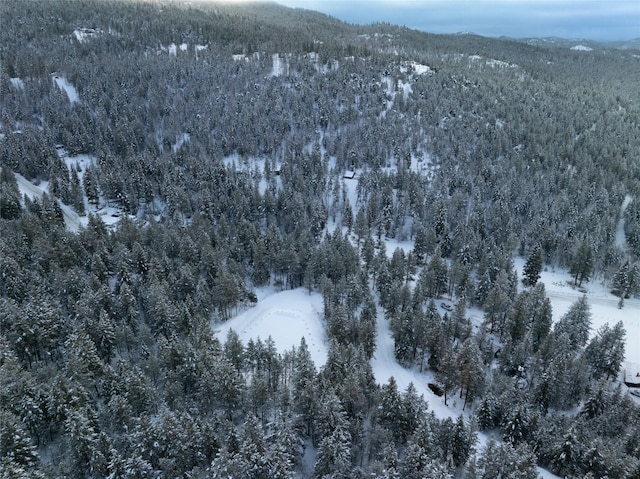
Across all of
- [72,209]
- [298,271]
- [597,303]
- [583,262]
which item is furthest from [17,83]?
[597,303]

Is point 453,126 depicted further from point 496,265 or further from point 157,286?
point 157,286

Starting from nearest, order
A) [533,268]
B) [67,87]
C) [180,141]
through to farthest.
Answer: [533,268], [180,141], [67,87]

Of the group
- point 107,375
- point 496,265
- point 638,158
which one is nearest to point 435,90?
point 638,158

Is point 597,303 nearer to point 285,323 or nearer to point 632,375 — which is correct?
point 632,375

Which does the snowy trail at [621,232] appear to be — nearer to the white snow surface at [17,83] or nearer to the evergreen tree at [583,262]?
the evergreen tree at [583,262]

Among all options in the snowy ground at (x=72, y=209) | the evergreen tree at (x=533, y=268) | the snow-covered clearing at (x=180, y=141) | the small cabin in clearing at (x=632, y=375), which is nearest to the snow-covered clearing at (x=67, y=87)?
the snow-covered clearing at (x=180, y=141)

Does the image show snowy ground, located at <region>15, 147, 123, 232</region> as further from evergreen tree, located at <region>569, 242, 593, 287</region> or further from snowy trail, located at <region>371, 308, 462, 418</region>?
evergreen tree, located at <region>569, 242, 593, 287</region>

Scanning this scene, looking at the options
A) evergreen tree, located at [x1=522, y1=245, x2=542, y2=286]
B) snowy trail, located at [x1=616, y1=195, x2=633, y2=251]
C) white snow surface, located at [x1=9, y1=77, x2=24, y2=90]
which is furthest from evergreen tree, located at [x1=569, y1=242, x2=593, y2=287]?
white snow surface, located at [x1=9, y1=77, x2=24, y2=90]
